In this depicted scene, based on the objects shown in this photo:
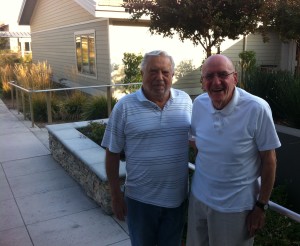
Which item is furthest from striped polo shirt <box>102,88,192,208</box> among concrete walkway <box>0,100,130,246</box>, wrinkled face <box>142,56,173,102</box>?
concrete walkway <box>0,100,130,246</box>

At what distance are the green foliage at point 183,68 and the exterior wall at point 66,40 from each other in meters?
2.59

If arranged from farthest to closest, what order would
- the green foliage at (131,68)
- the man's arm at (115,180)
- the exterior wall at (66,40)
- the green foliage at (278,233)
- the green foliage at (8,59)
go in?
the green foliage at (8,59), the exterior wall at (66,40), the green foliage at (131,68), the green foliage at (278,233), the man's arm at (115,180)

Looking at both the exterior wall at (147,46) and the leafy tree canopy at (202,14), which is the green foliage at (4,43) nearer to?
the exterior wall at (147,46)

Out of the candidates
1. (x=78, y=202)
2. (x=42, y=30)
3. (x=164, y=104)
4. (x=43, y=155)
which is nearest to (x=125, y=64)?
(x=43, y=155)

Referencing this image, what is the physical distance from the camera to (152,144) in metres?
2.16

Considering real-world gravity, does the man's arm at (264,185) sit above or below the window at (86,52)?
below

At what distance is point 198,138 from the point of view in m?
2.03

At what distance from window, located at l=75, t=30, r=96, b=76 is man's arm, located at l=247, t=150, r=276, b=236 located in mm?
10841

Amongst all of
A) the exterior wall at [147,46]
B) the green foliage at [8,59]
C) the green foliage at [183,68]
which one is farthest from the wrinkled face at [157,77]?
the green foliage at [8,59]

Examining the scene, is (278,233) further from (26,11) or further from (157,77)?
(26,11)

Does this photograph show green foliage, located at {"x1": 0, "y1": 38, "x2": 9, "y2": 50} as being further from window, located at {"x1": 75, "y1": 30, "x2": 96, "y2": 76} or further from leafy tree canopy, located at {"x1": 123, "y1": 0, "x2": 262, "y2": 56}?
leafy tree canopy, located at {"x1": 123, "y1": 0, "x2": 262, "y2": 56}

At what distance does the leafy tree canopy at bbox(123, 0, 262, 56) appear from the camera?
275 inches

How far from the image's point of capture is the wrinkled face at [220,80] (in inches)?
74.1

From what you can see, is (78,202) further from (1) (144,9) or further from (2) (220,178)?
(1) (144,9)
